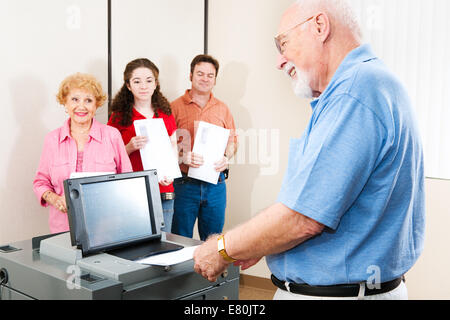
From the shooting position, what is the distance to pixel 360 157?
2.76 feet

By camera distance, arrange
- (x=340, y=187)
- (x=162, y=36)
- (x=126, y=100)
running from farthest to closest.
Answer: (x=162, y=36) < (x=126, y=100) < (x=340, y=187)

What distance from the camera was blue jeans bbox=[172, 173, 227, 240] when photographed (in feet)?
8.78

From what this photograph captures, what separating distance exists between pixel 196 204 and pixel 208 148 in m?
0.38

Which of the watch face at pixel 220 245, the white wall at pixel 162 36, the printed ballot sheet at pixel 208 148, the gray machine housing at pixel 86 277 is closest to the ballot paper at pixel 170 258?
the gray machine housing at pixel 86 277

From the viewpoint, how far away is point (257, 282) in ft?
10.8

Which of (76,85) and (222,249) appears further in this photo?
(76,85)

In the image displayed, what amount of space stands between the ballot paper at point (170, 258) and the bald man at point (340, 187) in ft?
0.17

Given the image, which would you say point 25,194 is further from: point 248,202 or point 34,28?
point 248,202

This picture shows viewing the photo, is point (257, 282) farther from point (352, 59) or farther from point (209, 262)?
point (352, 59)

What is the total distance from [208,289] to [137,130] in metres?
1.26

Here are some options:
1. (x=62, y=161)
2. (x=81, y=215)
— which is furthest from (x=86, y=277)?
(x=62, y=161)

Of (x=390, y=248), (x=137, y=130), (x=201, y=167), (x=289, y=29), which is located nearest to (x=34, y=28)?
(x=137, y=130)

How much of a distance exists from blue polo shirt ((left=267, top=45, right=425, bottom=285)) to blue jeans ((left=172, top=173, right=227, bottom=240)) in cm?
170

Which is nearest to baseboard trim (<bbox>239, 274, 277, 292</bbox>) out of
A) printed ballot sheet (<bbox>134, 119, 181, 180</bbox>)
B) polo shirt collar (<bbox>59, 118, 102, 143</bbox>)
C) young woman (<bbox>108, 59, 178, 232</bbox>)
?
young woman (<bbox>108, 59, 178, 232</bbox>)
